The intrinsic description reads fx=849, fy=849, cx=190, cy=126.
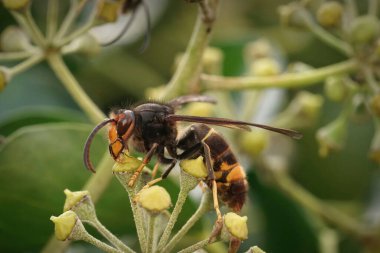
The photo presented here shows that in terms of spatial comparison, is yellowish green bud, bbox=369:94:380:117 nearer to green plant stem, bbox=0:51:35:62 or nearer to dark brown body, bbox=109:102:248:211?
dark brown body, bbox=109:102:248:211

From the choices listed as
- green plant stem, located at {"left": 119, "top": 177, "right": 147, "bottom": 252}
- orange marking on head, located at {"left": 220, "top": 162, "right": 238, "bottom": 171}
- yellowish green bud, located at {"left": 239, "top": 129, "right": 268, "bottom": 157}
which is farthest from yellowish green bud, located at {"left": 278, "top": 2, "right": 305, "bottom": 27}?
green plant stem, located at {"left": 119, "top": 177, "right": 147, "bottom": 252}

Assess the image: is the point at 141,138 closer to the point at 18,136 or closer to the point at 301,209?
the point at 18,136

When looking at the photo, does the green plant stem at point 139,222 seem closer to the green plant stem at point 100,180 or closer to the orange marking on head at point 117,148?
the orange marking on head at point 117,148

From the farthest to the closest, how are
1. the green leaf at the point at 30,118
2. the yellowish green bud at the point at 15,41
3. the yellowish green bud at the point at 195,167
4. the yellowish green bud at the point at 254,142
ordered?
the yellowish green bud at the point at 254,142 → the green leaf at the point at 30,118 → the yellowish green bud at the point at 15,41 → the yellowish green bud at the point at 195,167

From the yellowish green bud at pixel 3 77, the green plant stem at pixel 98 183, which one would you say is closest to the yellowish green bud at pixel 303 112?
the green plant stem at pixel 98 183

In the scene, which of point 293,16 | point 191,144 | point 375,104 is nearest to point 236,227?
point 191,144

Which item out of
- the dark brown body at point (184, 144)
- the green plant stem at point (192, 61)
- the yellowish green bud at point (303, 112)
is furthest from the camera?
the yellowish green bud at point (303, 112)
